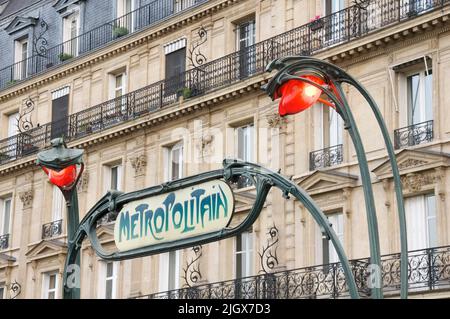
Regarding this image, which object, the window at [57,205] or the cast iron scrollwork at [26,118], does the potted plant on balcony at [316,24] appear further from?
the cast iron scrollwork at [26,118]

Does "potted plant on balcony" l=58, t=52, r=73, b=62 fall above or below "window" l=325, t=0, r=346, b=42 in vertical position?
above

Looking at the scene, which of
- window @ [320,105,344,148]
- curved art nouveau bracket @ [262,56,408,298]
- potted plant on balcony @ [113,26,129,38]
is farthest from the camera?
potted plant on balcony @ [113,26,129,38]

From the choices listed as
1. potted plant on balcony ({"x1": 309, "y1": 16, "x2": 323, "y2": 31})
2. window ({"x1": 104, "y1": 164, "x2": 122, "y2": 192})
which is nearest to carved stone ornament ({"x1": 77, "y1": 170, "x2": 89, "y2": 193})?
window ({"x1": 104, "y1": 164, "x2": 122, "y2": 192})

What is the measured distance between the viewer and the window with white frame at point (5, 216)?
3825 cm

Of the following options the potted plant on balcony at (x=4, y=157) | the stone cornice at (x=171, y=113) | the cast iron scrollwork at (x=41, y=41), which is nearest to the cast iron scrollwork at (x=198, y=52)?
the stone cornice at (x=171, y=113)

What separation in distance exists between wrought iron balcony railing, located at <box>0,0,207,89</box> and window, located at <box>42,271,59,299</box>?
21.9 ft

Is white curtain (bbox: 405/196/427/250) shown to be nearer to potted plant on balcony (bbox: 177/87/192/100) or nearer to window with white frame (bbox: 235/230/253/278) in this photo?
window with white frame (bbox: 235/230/253/278)

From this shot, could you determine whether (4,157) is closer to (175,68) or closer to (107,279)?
(107,279)

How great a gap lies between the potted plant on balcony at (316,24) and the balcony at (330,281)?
5.79m

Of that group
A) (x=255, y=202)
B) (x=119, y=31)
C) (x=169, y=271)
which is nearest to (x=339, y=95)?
(x=255, y=202)

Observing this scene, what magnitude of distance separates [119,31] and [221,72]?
5217mm

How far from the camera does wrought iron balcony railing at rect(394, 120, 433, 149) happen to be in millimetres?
25156

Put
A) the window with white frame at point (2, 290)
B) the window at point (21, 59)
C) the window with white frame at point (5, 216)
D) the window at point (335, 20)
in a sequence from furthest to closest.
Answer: the window at point (21, 59), the window with white frame at point (5, 216), the window with white frame at point (2, 290), the window at point (335, 20)
